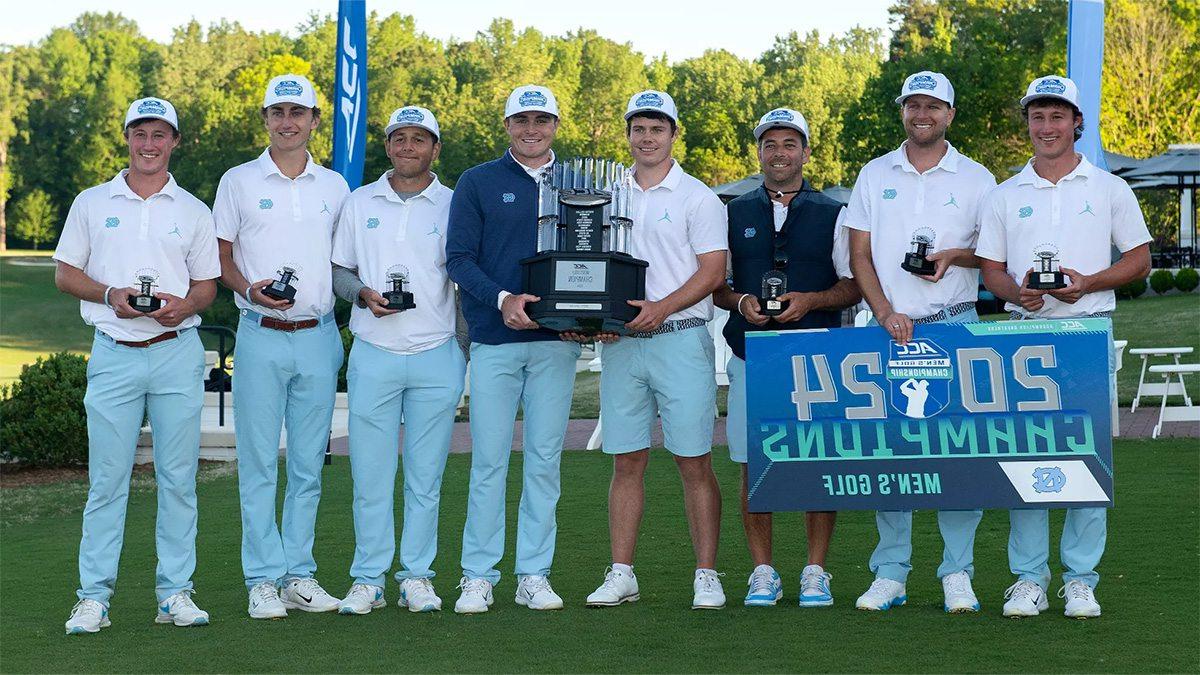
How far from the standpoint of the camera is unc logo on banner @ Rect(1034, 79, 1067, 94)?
6609 mm

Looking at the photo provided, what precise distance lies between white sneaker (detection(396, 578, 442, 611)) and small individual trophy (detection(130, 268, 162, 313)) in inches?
68.9

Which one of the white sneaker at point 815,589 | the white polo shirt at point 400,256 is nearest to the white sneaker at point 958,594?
the white sneaker at point 815,589

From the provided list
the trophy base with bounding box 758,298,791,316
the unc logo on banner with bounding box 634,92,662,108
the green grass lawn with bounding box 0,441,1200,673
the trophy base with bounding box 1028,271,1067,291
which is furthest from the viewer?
the unc logo on banner with bounding box 634,92,662,108

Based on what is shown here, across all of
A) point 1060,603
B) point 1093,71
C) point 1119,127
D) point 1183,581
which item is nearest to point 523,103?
point 1060,603

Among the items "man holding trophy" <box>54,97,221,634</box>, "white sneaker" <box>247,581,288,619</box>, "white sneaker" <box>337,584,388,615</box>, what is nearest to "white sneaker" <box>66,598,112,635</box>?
"man holding trophy" <box>54,97,221,634</box>

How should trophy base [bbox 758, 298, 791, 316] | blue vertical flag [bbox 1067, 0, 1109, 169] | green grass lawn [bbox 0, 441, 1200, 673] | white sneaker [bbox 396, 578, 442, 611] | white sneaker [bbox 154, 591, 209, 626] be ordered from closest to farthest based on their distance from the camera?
green grass lawn [bbox 0, 441, 1200, 673]
white sneaker [bbox 154, 591, 209, 626]
trophy base [bbox 758, 298, 791, 316]
white sneaker [bbox 396, 578, 442, 611]
blue vertical flag [bbox 1067, 0, 1109, 169]

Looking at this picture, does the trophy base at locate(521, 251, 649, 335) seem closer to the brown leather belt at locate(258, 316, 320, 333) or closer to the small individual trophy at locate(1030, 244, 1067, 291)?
the brown leather belt at locate(258, 316, 320, 333)

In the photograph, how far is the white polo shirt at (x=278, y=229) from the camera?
7.00 metres

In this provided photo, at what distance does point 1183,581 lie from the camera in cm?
723

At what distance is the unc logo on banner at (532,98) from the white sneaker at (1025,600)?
3.12 m

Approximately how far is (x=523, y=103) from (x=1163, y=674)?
374 centimetres

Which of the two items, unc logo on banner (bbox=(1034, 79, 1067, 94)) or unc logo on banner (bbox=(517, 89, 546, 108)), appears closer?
unc logo on banner (bbox=(1034, 79, 1067, 94))

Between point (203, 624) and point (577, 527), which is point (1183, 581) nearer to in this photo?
point (577, 527)

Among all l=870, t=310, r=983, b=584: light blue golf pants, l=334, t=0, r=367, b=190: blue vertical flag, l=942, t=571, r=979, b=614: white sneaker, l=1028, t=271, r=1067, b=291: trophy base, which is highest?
l=334, t=0, r=367, b=190: blue vertical flag
